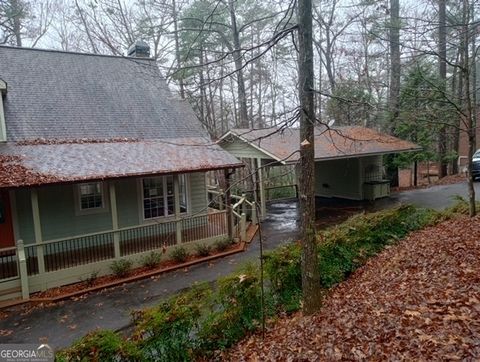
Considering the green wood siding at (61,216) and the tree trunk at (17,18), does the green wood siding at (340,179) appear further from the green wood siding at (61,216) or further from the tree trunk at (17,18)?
the tree trunk at (17,18)

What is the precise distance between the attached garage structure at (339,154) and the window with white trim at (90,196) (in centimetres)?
487

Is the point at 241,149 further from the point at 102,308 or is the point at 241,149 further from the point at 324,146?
the point at 102,308

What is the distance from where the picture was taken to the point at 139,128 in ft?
43.7

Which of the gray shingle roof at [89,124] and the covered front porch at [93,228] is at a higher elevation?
the gray shingle roof at [89,124]

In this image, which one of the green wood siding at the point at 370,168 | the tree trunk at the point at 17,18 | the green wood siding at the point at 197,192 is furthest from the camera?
the tree trunk at the point at 17,18

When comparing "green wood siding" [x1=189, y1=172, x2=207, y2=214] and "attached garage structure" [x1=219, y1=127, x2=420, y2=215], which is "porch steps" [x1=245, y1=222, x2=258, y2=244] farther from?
"green wood siding" [x1=189, y1=172, x2=207, y2=214]

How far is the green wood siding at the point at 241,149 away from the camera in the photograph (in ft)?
50.1

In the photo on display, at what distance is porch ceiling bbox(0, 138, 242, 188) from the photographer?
9117 millimetres

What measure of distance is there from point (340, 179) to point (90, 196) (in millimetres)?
13693

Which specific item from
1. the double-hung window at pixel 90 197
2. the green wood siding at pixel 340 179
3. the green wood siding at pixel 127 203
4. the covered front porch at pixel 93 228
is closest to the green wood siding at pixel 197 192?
the covered front porch at pixel 93 228

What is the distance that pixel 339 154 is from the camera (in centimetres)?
1458

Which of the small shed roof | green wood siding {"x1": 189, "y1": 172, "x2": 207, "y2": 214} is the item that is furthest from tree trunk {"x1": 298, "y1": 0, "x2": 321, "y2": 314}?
green wood siding {"x1": 189, "y1": 172, "x2": 207, "y2": 214}

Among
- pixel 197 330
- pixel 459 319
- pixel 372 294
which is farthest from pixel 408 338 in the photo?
pixel 197 330

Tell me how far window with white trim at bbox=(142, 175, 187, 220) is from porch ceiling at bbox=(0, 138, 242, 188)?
4.01 feet
